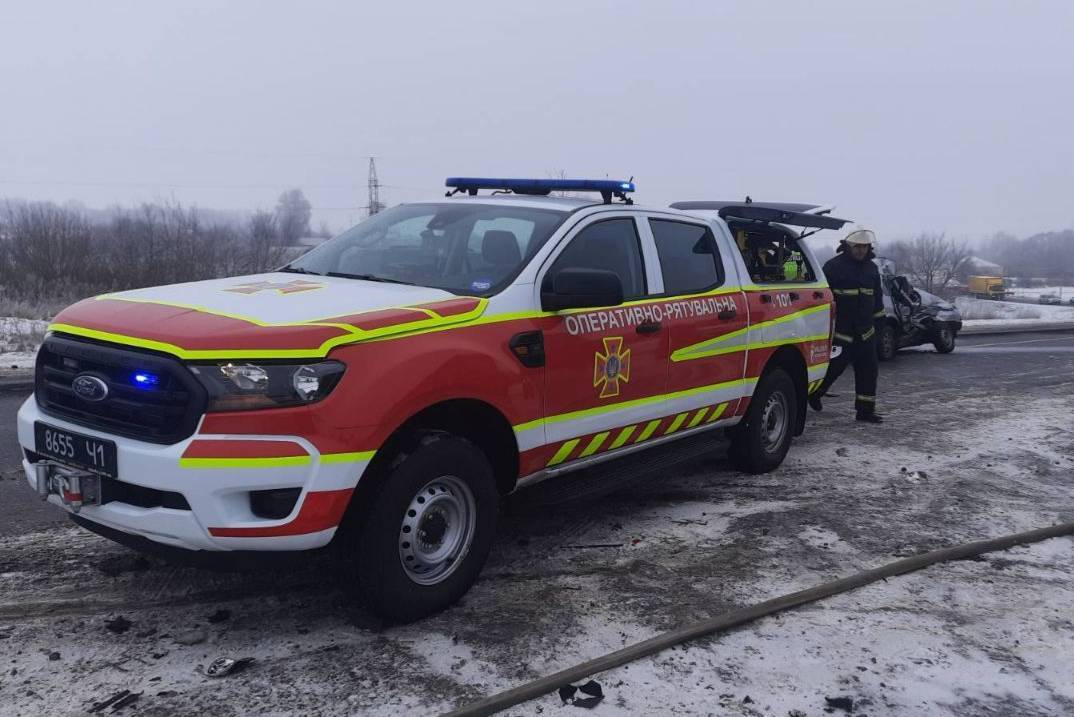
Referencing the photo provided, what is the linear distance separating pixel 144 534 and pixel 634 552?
2.47m

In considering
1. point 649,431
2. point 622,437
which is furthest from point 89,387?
point 649,431

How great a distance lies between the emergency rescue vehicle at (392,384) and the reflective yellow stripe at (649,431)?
2cm

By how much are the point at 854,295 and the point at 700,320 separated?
13.0ft

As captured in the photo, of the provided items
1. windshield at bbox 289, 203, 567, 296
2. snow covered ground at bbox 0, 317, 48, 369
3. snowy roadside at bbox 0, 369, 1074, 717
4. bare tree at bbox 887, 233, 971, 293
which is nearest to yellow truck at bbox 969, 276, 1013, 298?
bare tree at bbox 887, 233, 971, 293

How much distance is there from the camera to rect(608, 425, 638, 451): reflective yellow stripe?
15.6ft

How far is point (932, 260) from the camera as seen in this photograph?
78.0 m

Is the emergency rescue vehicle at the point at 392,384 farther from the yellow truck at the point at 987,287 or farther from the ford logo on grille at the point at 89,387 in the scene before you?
the yellow truck at the point at 987,287

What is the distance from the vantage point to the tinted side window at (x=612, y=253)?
14.9 feet

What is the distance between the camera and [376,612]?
361 centimetres

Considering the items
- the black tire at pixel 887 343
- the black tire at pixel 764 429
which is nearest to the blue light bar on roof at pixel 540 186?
the black tire at pixel 764 429

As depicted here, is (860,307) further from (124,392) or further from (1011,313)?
(1011,313)

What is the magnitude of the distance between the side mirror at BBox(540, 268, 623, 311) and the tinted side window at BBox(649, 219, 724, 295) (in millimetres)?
1029

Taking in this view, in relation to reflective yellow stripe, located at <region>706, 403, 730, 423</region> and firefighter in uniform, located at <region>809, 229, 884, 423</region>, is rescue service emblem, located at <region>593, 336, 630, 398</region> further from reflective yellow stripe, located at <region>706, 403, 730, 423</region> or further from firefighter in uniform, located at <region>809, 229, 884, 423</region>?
firefighter in uniform, located at <region>809, 229, 884, 423</region>

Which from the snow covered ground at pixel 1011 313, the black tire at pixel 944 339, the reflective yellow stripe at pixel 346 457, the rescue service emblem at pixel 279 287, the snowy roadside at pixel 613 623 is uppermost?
the rescue service emblem at pixel 279 287
